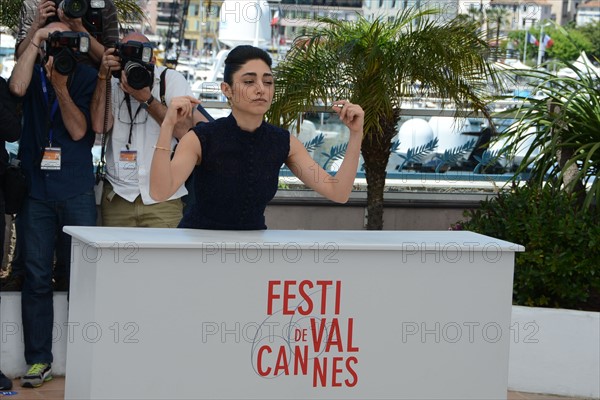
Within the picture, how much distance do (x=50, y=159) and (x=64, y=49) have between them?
21.0 inches

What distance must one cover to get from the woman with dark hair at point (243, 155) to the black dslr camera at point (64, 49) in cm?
122

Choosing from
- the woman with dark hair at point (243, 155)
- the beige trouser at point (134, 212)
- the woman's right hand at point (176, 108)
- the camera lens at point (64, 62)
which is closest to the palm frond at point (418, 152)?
the beige trouser at point (134, 212)

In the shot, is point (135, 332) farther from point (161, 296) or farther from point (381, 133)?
point (381, 133)

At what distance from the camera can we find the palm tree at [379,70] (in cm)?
627

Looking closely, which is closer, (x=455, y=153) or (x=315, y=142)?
(x=315, y=142)

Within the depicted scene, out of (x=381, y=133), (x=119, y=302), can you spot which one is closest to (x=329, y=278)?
(x=119, y=302)

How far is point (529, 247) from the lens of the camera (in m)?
5.58

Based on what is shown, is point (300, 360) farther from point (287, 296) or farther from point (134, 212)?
point (134, 212)

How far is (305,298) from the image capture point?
11.0 feet

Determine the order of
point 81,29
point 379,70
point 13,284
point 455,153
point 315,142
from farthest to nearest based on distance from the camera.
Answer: point 455,153 < point 315,142 < point 379,70 < point 13,284 < point 81,29

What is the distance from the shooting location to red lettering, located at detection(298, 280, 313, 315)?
10.9 ft

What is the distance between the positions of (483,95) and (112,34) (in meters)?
2.63

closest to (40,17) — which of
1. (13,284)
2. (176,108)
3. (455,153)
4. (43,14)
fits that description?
(43,14)

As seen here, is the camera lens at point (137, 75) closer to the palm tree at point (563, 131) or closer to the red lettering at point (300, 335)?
the red lettering at point (300, 335)
